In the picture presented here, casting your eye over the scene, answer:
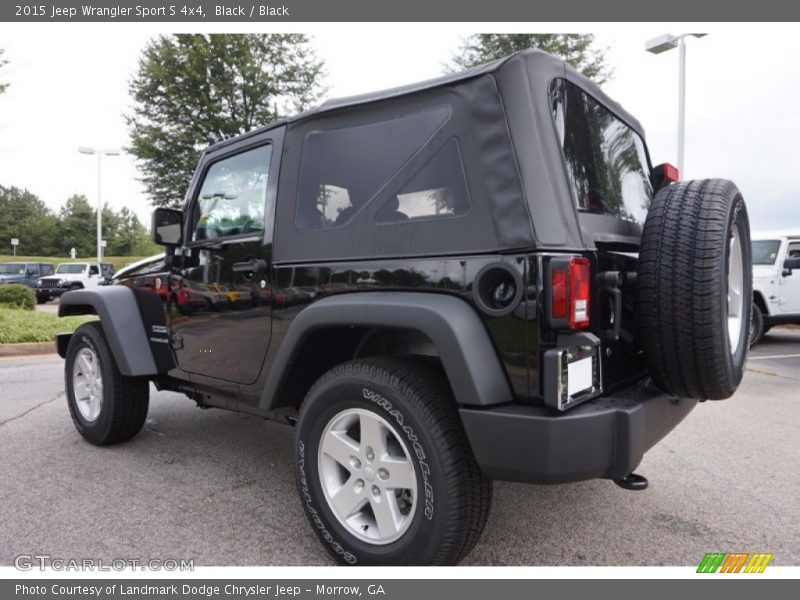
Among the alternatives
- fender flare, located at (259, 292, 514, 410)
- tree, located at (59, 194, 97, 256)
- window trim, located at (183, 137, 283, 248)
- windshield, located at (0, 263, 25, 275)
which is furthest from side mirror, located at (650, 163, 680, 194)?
tree, located at (59, 194, 97, 256)

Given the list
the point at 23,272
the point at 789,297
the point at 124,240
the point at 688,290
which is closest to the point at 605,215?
the point at 688,290

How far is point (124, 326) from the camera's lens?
3600 mm

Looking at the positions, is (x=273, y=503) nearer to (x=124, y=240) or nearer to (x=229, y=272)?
(x=229, y=272)

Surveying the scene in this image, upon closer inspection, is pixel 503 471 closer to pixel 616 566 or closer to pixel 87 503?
pixel 616 566

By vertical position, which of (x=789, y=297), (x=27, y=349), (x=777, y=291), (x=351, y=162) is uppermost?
(x=351, y=162)

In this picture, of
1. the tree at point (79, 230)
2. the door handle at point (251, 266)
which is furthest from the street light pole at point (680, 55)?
the tree at point (79, 230)

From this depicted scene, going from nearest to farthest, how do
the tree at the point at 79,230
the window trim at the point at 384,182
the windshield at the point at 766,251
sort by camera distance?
the window trim at the point at 384,182
the windshield at the point at 766,251
the tree at the point at 79,230

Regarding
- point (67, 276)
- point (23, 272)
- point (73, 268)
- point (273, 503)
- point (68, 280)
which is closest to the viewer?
point (273, 503)

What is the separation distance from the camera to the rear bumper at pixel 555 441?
6.07ft

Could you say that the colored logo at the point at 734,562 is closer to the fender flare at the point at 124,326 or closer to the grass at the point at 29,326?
the fender flare at the point at 124,326

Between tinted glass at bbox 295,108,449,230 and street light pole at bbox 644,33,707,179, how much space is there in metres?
9.44

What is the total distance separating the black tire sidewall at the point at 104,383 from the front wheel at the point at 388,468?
1953 millimetres

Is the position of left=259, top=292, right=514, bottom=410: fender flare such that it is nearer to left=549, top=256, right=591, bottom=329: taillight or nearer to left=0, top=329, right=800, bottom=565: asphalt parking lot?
left=549, top=256, right=591, bottom=329: taillight

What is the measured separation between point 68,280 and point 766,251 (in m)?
24.4
